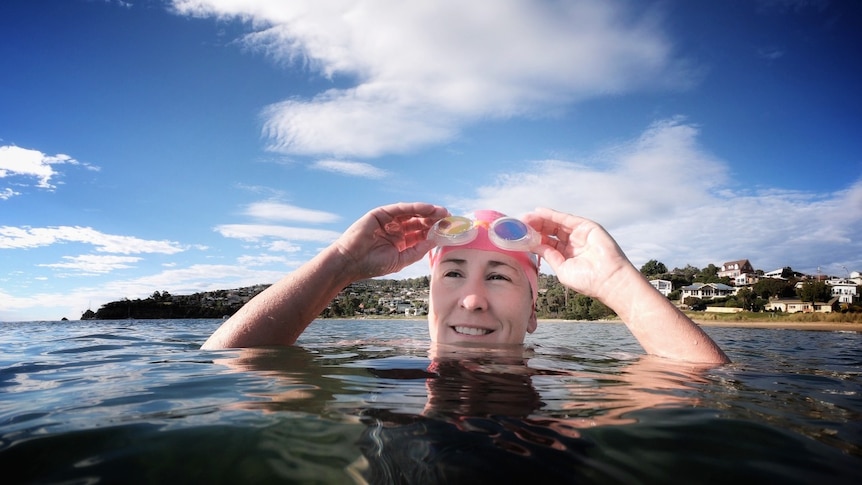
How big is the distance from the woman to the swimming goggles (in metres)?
0.01

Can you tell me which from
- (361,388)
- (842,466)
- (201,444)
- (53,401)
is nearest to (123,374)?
(53,401)

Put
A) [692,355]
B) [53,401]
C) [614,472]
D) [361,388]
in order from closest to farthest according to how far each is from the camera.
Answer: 1. [614,472]
2. [53,401]
3. [361,388]
4. [692,355]

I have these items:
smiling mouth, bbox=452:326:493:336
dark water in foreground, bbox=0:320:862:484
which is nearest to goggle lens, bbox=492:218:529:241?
smiling mouth, bbox=452:326:493:336

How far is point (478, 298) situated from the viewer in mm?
4375

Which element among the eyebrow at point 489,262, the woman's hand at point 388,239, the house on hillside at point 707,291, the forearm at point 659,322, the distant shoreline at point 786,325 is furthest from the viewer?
the house on hillside at point 707,291

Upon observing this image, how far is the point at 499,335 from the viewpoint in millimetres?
4570

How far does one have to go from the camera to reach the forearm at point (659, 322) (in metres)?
3.81

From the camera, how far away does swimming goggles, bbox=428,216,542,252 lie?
184 inches

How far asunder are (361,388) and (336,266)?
1.72 metres

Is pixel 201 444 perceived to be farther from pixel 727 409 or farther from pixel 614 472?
pixel 727 409

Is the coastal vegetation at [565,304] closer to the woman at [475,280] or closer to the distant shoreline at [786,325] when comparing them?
the distant shoreline at [786,325]

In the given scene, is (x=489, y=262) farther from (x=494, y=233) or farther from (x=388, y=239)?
(x=388, y=239)

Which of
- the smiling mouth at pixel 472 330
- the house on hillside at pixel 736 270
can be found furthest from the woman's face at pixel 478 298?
the house on hillside at pixel 736 270

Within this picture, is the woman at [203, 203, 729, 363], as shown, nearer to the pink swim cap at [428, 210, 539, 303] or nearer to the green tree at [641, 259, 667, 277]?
the pink swim cap at [428, 210, 539, 303]
